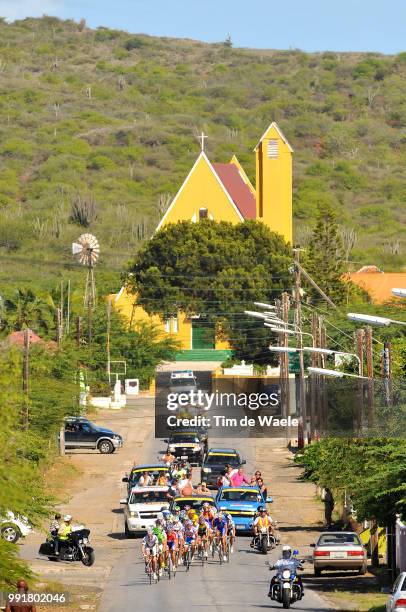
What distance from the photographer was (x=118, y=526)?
4716 cm

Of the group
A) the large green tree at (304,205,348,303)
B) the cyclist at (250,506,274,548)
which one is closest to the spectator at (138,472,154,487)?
the cyclist at (250,506,274,548)

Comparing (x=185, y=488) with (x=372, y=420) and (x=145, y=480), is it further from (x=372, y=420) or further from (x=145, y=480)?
(x=372, y=420)

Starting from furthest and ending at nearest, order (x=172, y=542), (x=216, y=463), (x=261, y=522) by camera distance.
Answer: (x=216, y=463), (x=261, y=522), (x=172, y=542)

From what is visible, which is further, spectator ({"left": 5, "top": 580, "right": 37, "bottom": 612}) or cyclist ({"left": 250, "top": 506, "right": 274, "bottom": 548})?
cyclist ({"left": 250, "top": 506, "right": 274, "bottom": 548})

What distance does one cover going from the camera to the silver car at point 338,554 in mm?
36312

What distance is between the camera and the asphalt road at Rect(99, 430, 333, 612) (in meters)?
30.7

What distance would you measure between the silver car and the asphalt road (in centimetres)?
127

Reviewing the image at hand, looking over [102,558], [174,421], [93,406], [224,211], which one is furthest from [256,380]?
[102,558]

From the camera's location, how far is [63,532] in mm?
38750

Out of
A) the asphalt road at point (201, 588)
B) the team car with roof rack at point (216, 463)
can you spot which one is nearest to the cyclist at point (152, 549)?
the asphalt road at point (201, 588)

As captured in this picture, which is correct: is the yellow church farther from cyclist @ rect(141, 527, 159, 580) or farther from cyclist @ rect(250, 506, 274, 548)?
cyclist @ rect(141, 527, 159, 580)

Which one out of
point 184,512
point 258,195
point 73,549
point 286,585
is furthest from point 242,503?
point 258,195

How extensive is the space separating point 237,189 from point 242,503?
2930 inches

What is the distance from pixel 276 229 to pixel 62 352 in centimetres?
4192
